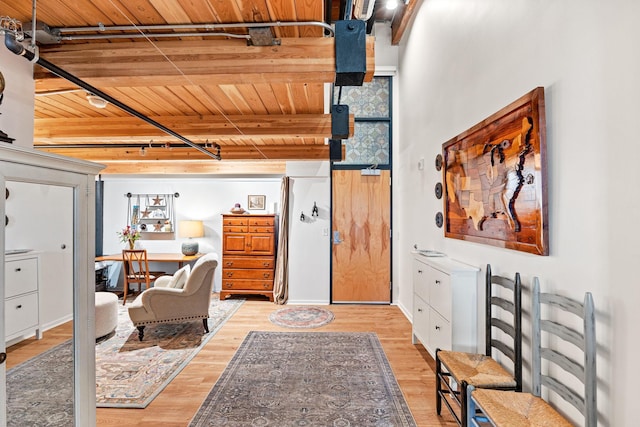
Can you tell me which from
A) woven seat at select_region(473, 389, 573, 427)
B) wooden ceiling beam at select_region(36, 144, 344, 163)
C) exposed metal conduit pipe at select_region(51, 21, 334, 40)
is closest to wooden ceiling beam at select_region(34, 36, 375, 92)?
exposed metal conduit pipe at select_region(51, 21, 334, 40)

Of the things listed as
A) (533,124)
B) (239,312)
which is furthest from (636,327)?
(239,312)

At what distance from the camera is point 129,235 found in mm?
5730

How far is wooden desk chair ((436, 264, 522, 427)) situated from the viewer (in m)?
1.87

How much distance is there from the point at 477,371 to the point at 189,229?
17.4 feet

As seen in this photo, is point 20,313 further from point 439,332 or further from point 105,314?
point 105,314

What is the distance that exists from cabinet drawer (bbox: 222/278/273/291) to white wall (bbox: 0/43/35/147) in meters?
Answer: 3.99

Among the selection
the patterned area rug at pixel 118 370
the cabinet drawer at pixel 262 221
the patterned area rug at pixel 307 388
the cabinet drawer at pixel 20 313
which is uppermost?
the cabinet drawer at pixel 262 221

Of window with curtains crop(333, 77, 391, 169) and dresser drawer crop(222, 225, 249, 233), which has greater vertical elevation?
window with curtains crop(333, 77, 391, 169)

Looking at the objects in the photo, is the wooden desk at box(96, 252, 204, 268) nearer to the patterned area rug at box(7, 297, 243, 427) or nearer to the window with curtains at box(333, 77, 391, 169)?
the patterned area rug at box(7, 297, 243, 427)

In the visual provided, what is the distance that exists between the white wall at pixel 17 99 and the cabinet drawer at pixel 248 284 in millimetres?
3991

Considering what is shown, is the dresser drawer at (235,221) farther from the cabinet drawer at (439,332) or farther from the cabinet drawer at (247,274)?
the cabinet drawer at (439,332)

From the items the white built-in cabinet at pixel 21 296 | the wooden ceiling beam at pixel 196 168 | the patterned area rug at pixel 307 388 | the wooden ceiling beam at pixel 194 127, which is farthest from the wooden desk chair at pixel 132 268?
the white built-in cabinet at pixel 21 296

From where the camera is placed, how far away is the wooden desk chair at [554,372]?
138 centimetres

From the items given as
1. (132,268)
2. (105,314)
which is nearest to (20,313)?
(105,314)
